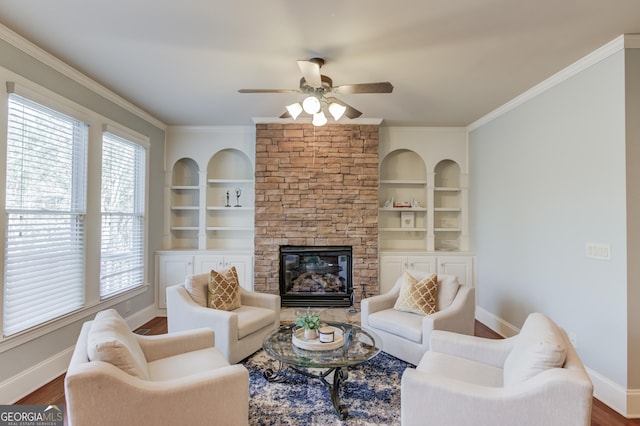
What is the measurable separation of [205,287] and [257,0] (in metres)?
2.61

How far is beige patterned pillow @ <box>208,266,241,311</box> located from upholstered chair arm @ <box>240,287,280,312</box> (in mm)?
181

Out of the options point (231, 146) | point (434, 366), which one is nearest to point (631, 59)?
point (434, 366)

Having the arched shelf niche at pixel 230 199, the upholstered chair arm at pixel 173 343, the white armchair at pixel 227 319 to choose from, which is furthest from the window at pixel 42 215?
the arched shelf niche at pixel 230 199

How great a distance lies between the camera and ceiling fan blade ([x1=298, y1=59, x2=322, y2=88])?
2.31 m

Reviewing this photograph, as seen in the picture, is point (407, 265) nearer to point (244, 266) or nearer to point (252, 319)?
point (244, 266)

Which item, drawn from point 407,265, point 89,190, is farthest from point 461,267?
point 89,190

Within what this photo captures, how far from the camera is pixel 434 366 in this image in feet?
6.95

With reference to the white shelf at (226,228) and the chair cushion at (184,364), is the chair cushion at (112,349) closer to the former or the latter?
the chair cushion at (184,364)

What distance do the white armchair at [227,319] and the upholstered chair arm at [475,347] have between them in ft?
5.41

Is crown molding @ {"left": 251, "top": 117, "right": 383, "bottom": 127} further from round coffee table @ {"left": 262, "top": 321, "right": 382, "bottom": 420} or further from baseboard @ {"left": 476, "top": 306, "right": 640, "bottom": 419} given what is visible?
baseboard @ {"left": 476, "top": 306, "right": 640, "bottom": 419}

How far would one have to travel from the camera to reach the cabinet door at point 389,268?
15.4 ft

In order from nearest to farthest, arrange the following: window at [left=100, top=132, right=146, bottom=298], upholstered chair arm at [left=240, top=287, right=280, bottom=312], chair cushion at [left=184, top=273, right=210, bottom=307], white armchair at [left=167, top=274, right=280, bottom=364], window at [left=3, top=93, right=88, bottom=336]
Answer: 1. window at [left=3, top=93, right=88, bottom=336]
2. white armchair at [left=167, top=274, right=280, bottom=364]
3. chair cushion at [left=184, top=273, right=210, bottom=307]
4. upholstered chair arm at [left=240, top=287, right=280, bottom=312]
5. window at [left=100, top=132, right=146, bottom=298]

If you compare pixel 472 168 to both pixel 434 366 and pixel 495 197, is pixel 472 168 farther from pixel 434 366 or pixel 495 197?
pixel 434 366

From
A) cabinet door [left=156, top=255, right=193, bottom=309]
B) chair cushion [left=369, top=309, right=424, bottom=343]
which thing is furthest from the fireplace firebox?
cabinet door [left=156, top=255, right=193, bottom=309]
